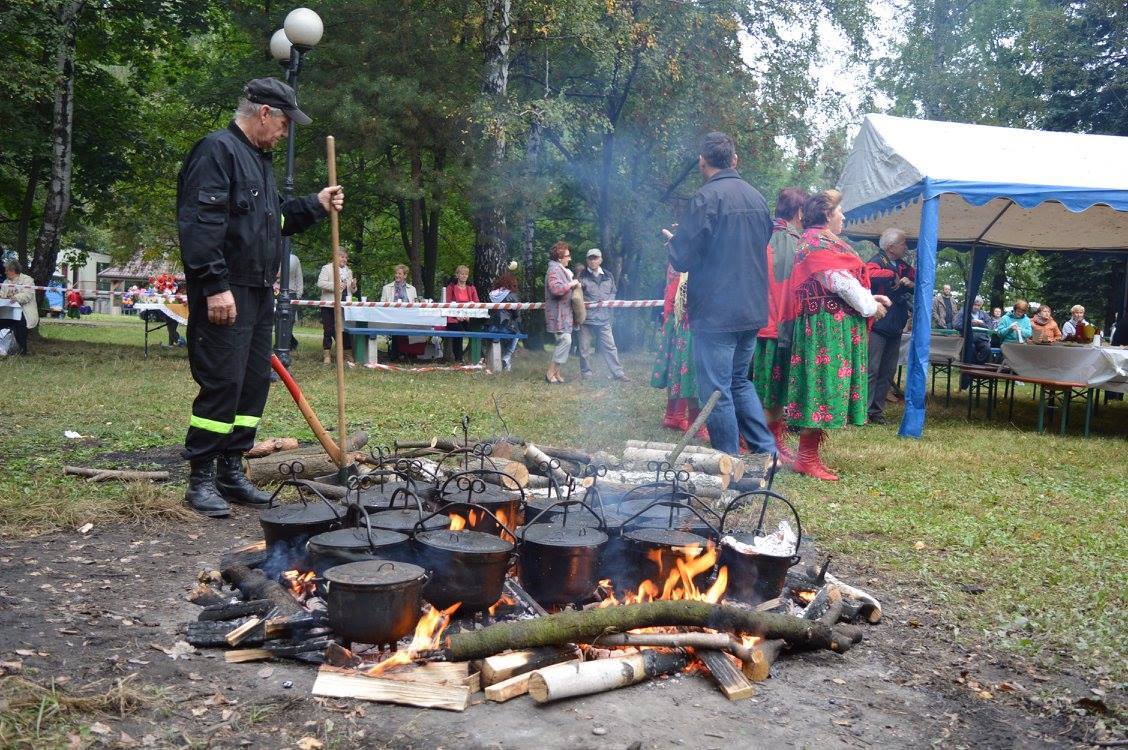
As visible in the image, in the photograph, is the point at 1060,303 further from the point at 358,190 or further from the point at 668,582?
the point at 668,582

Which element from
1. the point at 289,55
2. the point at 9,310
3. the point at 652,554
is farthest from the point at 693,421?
the point at 9,310

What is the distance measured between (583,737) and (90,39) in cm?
2102

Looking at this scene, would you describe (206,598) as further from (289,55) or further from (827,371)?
(289,55)

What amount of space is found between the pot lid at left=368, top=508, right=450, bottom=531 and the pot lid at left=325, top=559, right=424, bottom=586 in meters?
0.41

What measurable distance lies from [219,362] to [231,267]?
0.49 meters

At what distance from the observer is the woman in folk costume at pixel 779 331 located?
6695mm

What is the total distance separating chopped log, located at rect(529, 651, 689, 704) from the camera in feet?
8.44

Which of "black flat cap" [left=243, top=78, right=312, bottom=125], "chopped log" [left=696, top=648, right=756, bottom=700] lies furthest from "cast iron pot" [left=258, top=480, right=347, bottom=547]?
"black flat cap" [left=243, top=78, right=312, bottom=125]

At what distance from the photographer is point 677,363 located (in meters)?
7.89

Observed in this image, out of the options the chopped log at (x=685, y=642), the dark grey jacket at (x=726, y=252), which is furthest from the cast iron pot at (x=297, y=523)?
the dark grey jacket at (x=726, y=252)

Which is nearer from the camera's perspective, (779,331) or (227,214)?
(227,214)

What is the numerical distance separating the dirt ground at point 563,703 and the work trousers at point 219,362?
3.71ft

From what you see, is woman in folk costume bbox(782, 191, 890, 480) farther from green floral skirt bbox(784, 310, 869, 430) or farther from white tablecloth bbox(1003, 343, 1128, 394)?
white tablecloth bbox(1003, 343, 1128, 394)

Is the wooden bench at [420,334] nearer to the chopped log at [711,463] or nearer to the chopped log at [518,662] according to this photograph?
the chopped log at [711,463]
